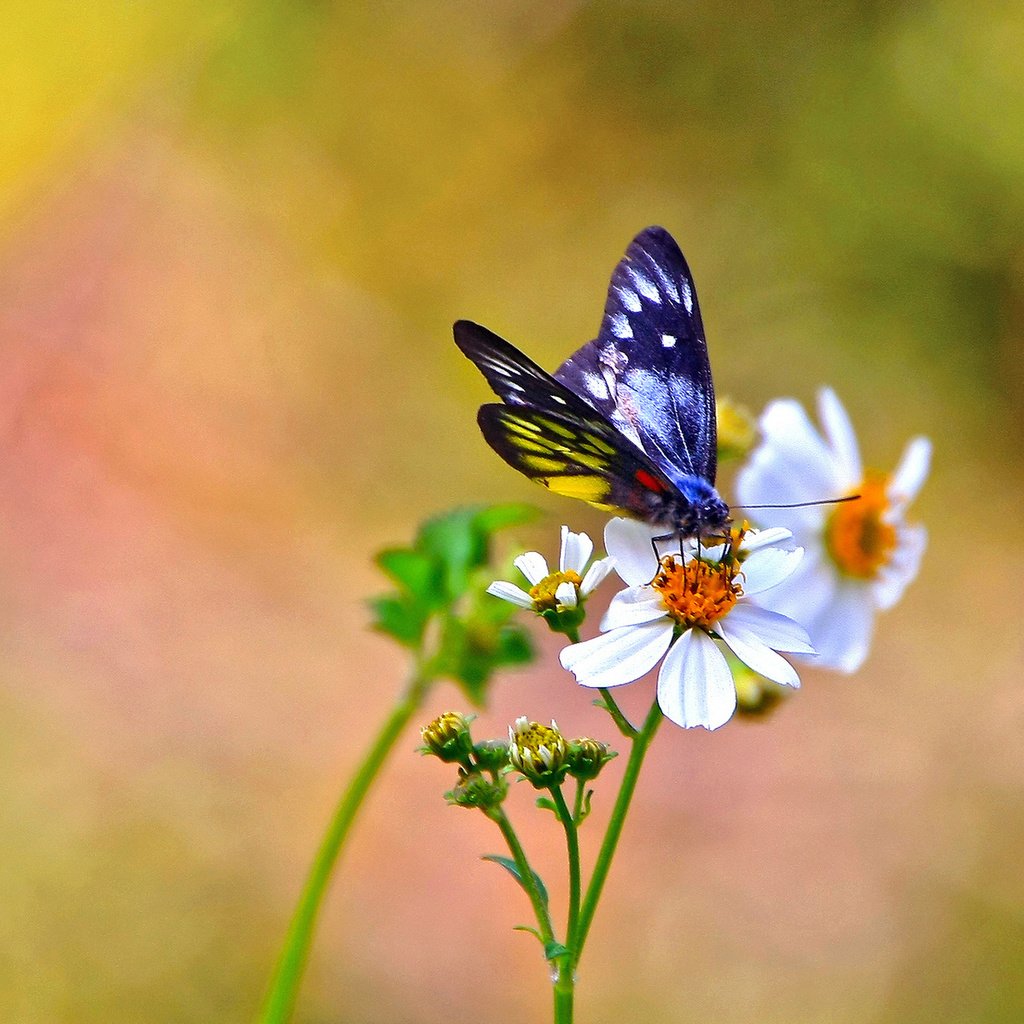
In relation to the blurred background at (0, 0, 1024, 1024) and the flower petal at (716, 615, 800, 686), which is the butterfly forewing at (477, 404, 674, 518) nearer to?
the flower petal at (716, 615, 800, 686)

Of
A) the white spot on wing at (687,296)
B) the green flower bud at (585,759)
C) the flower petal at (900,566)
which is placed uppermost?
the white spot on wing at (687,296)

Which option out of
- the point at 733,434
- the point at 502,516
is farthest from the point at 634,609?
the point at 733,434

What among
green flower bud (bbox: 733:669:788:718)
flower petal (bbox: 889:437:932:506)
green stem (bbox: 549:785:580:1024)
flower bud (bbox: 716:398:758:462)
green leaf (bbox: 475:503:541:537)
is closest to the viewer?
green stem (bbox: 549:785:580:1024)

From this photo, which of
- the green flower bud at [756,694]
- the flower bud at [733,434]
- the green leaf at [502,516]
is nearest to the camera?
the green leaf at [502,516]

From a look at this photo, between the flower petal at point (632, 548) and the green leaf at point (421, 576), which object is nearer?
the flower petal at point (632, 548)

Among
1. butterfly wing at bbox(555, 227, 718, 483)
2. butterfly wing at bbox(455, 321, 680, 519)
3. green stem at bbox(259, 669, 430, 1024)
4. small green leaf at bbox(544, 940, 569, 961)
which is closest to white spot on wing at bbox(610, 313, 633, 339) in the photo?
butterfly wing at bbox(555, 227, 718, 483)

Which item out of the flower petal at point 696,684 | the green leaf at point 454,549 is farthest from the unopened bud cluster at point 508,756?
the green leaf at point 454,549

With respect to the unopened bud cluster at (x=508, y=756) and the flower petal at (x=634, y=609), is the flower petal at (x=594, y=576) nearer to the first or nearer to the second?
the flower petal at (x=634, y=609)

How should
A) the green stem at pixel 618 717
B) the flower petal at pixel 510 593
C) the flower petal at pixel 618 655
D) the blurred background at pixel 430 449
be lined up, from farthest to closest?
the blurred background at pixel 430 449 < the flower petal at pixel 510 593 < the flower petal at pixel 618 655 < the green stem at pixel 618 717
